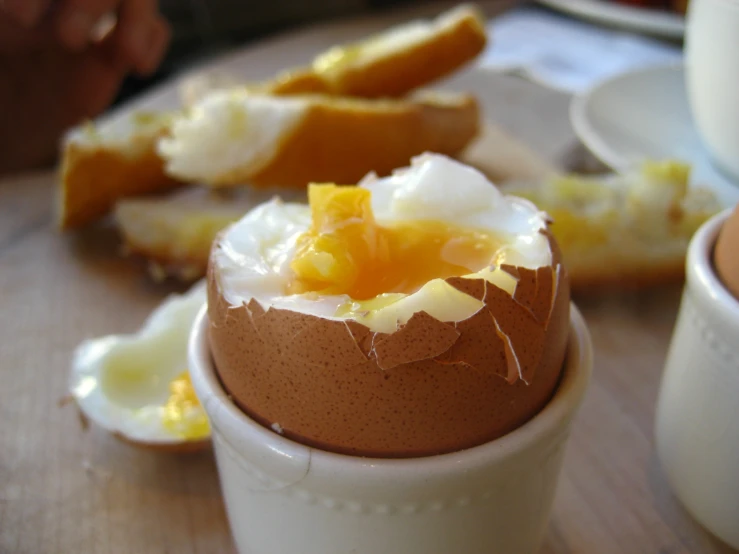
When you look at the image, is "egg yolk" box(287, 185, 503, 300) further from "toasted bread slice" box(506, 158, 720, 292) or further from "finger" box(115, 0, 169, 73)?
"finger" box(115, 0, 169, 73)

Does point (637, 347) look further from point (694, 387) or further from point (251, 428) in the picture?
point (251, 428)

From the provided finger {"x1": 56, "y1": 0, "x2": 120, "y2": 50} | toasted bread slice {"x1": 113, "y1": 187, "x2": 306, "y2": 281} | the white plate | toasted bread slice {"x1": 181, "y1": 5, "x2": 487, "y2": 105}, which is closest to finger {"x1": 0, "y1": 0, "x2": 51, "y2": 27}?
finger {"x1": 56, "y1": 0, "x2": 120, "y2": 50}

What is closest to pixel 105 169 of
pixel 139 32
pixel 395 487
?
pixel 139 32

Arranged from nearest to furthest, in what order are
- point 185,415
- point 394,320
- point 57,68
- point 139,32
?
point 394,320 < point 185,415 < point 139,32 < point 57,68

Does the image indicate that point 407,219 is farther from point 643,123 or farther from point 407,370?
point 643,123

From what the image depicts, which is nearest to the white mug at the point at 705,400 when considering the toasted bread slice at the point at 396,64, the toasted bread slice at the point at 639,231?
the toasted bread slice at the point at 639,231
